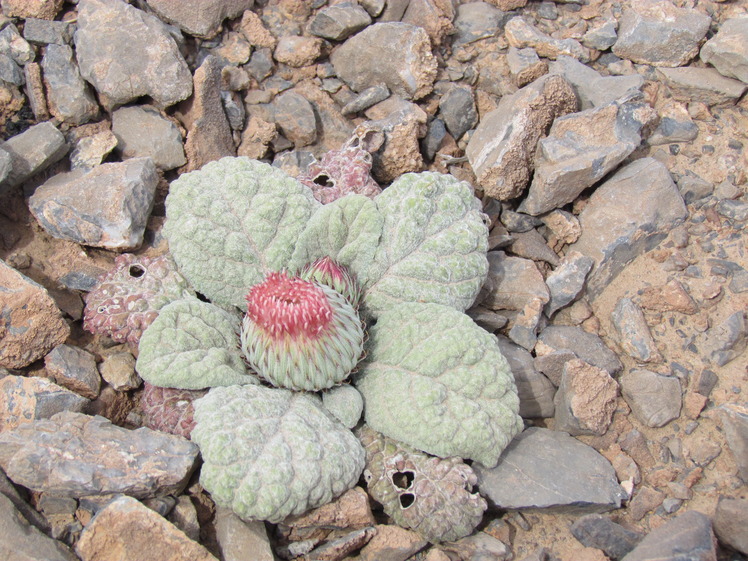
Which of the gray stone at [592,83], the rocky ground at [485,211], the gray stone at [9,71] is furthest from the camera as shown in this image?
the gray stone at [592,83]

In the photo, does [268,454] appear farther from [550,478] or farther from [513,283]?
[513,283]

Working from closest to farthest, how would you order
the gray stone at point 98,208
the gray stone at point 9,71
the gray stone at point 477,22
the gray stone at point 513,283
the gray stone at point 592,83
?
the gray stone at point 98,208 → the gray stone at point 513,283 → the gray stone at point 9,71 → the gray stone at point 592,83 → the gray stone at point 477,22

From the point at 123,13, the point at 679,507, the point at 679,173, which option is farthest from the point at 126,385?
the point at 679,173

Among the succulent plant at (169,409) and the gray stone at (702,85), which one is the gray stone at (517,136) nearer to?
the gray stone at (702,85)

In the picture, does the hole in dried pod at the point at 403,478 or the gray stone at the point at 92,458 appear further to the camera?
the hole in dried pod at the point at 403,478

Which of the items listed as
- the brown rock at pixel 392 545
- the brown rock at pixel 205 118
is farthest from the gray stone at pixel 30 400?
the brown rock at pixel 205 118

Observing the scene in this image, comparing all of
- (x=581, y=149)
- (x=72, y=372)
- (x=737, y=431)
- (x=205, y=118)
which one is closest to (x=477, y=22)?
(x=581, y=149)
